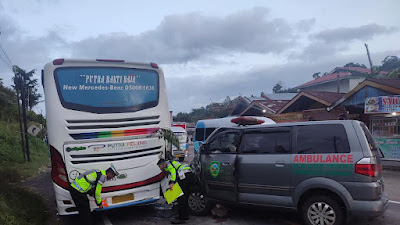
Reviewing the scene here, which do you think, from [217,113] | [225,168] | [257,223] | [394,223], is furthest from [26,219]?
[217,113]

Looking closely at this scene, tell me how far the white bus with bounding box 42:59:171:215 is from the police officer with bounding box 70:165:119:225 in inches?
7.0

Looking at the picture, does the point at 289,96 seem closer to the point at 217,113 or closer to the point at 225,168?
the point at 217,113

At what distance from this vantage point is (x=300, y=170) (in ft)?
16.6

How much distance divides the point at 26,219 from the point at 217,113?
3419cm

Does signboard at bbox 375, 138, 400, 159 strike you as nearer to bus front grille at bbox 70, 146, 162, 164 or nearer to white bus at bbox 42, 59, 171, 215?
white bus at bbox 42, 59, 171, 215

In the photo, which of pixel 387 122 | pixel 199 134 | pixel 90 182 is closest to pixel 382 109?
pixel 387 122

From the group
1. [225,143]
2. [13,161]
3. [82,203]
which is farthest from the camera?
[13,161]

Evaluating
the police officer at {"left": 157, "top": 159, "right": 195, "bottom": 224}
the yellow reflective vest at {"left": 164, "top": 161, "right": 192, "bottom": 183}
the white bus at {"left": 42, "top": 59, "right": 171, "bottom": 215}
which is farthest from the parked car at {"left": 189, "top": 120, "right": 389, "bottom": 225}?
the white bus at {"left": 42, "top": 59, "right": 171, "bottom": 215}

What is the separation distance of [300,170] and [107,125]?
3.55 m

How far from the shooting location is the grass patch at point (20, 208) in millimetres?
5318

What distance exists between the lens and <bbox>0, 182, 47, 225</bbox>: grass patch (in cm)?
532

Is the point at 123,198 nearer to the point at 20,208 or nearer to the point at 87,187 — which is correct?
the point at 87,187

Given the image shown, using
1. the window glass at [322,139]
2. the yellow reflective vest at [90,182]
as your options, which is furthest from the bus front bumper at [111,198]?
the window glass at [322,139]

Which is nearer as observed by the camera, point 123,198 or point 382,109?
point 123,198
